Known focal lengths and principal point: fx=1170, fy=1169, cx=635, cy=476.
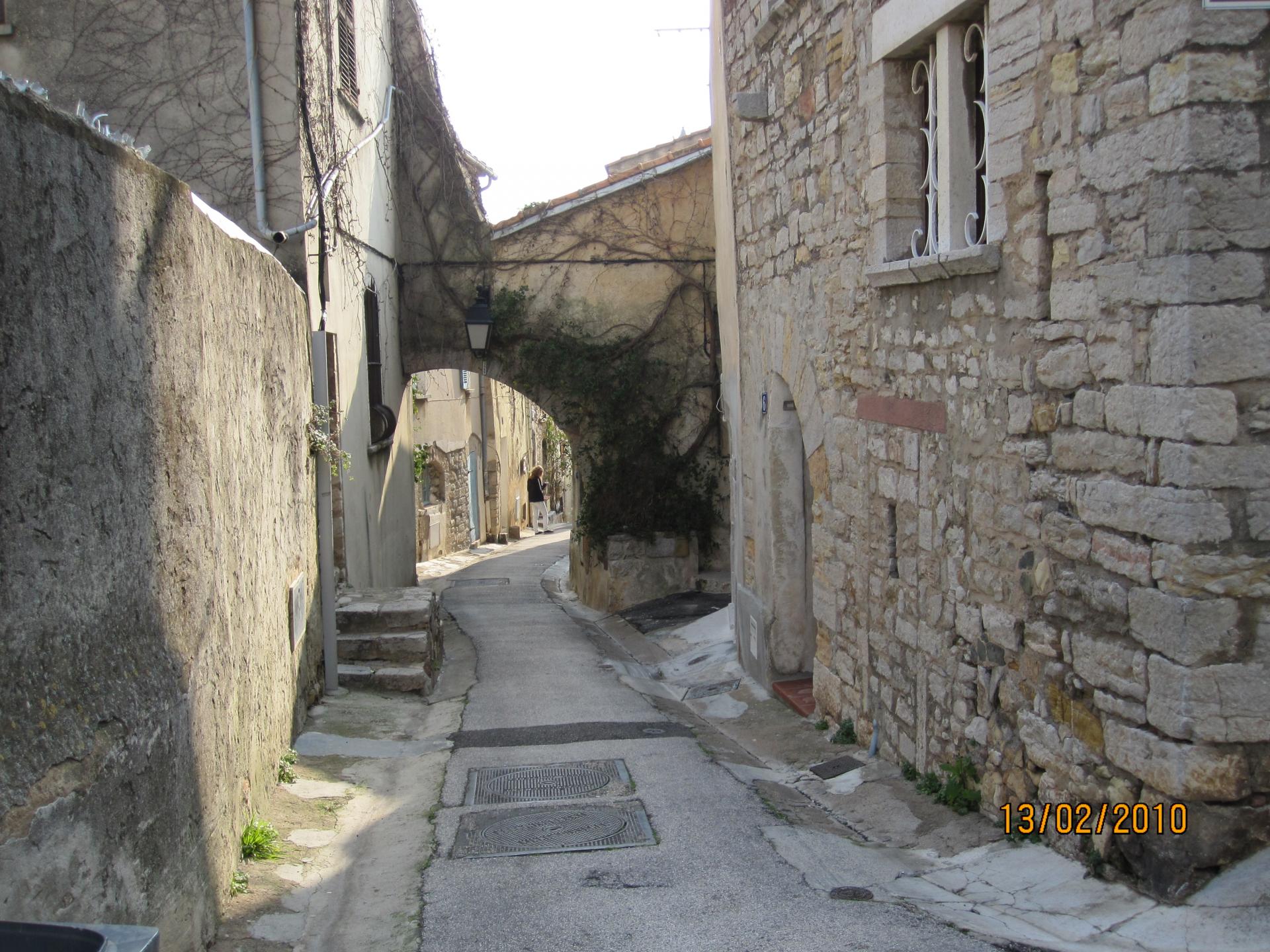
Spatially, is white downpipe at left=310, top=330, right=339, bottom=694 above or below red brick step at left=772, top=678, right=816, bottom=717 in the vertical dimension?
above

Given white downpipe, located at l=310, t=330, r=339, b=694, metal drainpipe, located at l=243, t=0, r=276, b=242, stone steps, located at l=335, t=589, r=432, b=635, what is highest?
metal drainpipe, located at l=243, t=0, r=276, b=242

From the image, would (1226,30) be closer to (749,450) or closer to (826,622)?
(826,622)

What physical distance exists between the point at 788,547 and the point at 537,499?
15.0 metres

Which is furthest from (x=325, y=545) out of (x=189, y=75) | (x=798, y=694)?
(x=189, y=75)

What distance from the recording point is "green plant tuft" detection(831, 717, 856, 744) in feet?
20.6

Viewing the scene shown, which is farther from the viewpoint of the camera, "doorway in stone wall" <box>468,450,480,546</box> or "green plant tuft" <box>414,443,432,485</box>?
"doorway in stone wall" <box>468,450,480,546</box>

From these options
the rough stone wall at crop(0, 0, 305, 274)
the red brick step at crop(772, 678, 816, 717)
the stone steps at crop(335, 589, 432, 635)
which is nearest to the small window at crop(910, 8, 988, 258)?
the red brick step at crop(772, 678, 816, 717)

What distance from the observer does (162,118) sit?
8195 millimetres

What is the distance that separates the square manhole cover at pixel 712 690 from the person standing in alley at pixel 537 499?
14.2 metres

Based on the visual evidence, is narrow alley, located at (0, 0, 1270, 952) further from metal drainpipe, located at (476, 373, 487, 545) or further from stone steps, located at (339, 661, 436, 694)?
metal drainpipe, located at (476, 373, 487, 545)

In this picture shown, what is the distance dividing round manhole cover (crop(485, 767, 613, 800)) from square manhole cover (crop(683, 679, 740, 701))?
2.41 m

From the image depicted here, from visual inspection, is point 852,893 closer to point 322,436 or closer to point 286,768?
point 286,768

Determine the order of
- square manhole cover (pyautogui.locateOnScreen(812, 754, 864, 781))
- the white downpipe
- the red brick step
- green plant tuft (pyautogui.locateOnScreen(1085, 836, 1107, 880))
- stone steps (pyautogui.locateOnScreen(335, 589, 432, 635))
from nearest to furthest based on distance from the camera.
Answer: green plant tuft (pyautogui.locateOnScreen(1085, 836, 1107, 880))
square manhole cover (pyautogui.locateOnScreen(812, 754, 864, 781))
the white downpipe
the red brick step
stone steps (pyautogui.locateOnScreen(335, 589, 432, 635))

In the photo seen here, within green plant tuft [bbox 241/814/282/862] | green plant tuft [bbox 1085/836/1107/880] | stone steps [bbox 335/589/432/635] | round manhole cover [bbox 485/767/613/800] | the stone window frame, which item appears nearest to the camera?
green plant tuft [bbox 1085/836/1107/880]
